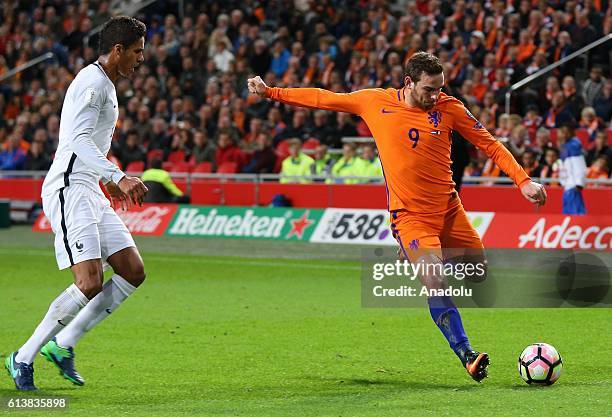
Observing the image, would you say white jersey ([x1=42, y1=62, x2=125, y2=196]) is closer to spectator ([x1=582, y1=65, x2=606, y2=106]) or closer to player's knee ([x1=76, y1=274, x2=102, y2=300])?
player's knee ([x1=76, y1=274, x2=102, y2=300])

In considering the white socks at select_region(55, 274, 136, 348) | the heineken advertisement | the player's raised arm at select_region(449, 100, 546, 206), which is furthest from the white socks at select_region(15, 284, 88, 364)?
the heineken advertisement

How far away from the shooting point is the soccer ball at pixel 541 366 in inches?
303

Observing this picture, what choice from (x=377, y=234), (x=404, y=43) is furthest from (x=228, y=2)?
(x=377, y=234)

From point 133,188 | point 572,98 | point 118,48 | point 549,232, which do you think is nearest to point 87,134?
point 133,188

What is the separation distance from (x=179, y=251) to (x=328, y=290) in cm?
601

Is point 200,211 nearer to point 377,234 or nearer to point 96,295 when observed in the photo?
point 377,234

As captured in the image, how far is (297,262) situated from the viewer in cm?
1770

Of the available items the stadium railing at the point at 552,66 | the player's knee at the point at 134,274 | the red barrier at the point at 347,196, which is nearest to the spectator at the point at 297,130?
the red barrier at the point at 347,196

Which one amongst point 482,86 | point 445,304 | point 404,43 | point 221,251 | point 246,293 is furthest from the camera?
point 404,43

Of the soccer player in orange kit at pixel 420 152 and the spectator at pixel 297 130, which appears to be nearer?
the soccer player in orange kit at pixel 420 152

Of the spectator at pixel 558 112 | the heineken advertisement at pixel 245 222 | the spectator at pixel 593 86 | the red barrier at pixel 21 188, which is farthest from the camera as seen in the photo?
the red barrier at pixel 21 188

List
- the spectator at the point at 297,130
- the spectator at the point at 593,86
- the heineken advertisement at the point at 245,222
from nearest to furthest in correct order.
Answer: the heineken advertisement at the point at 245,222 < the spectator at the point at 593,86 < the spectator at the point at 297,130

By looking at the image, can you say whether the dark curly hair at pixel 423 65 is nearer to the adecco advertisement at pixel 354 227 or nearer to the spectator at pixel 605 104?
the adecco advertisement at pixel 354 227

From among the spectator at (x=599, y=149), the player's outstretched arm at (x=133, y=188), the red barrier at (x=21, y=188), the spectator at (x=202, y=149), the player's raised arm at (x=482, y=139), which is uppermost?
the player's raised arm at (x=482, y=139)
